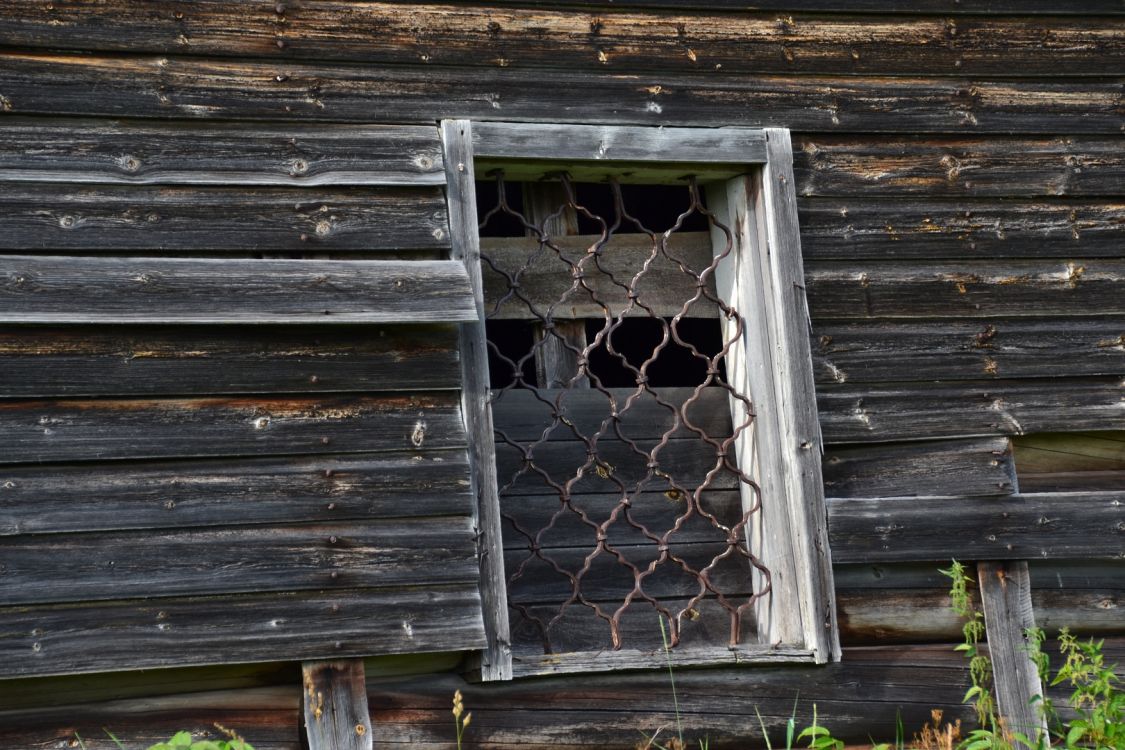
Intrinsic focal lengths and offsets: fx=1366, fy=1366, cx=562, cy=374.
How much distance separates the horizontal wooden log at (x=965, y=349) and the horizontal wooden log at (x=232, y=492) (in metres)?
1.39

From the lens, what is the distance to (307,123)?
165 inches

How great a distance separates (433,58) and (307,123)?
1.52ft

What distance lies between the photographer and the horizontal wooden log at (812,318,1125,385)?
4605mm

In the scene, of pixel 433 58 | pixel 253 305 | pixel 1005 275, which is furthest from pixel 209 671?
pixel 1005 275

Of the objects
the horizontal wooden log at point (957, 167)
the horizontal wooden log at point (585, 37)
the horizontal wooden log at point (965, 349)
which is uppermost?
the horizontal wooden log at point (585, 37)

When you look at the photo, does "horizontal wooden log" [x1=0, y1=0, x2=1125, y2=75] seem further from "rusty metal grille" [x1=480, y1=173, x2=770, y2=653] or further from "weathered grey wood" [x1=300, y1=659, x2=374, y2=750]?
"weathered grey wood" [x1=300, y1=659, x2=374, y2=750]

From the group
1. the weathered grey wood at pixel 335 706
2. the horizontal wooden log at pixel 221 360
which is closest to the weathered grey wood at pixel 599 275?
the horizontal wooden log at pixel 221 360

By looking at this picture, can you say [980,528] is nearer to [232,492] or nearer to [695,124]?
[695,124]

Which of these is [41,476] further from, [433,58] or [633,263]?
[633,263]

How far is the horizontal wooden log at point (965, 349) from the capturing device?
4605 mm

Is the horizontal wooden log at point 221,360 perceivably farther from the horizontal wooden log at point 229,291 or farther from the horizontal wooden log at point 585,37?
the horizontal wooden log at point 585,37

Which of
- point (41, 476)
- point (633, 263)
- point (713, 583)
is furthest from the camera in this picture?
point (633, 263)

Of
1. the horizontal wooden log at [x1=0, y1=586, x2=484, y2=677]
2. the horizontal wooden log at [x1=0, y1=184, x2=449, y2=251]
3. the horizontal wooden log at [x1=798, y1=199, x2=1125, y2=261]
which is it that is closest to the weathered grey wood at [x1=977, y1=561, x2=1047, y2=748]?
the horizontal wooden log at [x1=798, y1=199, x2=1125, y2=261]

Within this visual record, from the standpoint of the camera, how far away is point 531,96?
14.5 ft
